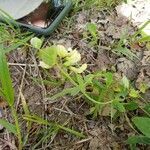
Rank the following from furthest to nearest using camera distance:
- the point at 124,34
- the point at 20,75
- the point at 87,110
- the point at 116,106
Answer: the point at 124,34 < the point at 20,75 < the point at 87,110 < the point at 116,106

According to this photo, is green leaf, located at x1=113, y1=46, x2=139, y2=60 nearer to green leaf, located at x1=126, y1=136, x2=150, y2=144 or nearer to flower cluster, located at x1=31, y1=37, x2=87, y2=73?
flower cluster, located at x1=31, y1=37, x2=87, y2=73

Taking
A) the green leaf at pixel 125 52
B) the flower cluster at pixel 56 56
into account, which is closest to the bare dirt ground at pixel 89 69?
the green leaf at pixel 125 52

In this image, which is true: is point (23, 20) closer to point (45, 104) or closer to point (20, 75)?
point (20, 75)

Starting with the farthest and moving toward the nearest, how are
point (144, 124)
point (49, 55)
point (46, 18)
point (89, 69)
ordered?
1. point (46, 18)
2. point (89, 69)
3. point (49, 55)
4. point (144, 124)

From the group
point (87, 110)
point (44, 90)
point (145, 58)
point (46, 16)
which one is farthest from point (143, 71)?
point (46, 16)

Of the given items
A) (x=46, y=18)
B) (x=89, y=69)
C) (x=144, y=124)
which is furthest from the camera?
(x=46, y=18)

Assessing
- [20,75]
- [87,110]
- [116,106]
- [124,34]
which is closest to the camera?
[116,106]

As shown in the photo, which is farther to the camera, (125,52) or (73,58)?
(125,52)

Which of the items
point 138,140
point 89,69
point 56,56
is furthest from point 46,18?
point 138,140

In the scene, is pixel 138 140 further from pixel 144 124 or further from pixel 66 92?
pixel 66 92

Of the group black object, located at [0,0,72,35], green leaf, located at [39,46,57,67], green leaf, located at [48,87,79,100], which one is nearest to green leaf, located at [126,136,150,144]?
green leaf, located at [48,87,79,100]

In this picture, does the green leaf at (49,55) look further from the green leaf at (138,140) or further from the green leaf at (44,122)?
the green leaf at (138,140)
